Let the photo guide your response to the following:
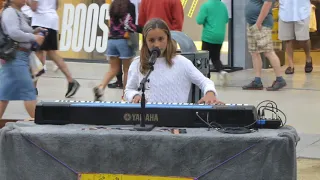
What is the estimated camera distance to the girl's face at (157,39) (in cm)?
453

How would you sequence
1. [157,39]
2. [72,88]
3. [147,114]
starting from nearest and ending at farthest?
[147,114] → [157,39] → [72,88]

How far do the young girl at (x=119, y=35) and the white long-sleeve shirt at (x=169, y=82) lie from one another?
11.6 ft

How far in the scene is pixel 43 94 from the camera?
975 cm

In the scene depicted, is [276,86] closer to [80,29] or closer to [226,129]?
[80,29]

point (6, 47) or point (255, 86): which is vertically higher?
point (6, 47)

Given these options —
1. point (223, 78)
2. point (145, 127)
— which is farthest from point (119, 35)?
point (145, 127)

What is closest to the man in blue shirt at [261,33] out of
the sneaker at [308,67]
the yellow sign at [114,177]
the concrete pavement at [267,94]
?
the concrete pavement at [267,94]

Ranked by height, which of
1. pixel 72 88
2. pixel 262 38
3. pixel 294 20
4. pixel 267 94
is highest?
pixel 294 20

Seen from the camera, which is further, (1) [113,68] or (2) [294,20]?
(2) [294,20]

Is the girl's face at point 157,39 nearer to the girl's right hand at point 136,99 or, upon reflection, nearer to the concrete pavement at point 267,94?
the girl's right hand at point 136,99

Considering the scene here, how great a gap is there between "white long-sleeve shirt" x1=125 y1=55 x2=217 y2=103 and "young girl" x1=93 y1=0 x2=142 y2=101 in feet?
11.6

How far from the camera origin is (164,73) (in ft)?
15.1

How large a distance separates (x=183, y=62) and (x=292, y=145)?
1.45 meters

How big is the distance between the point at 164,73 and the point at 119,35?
4.05m
